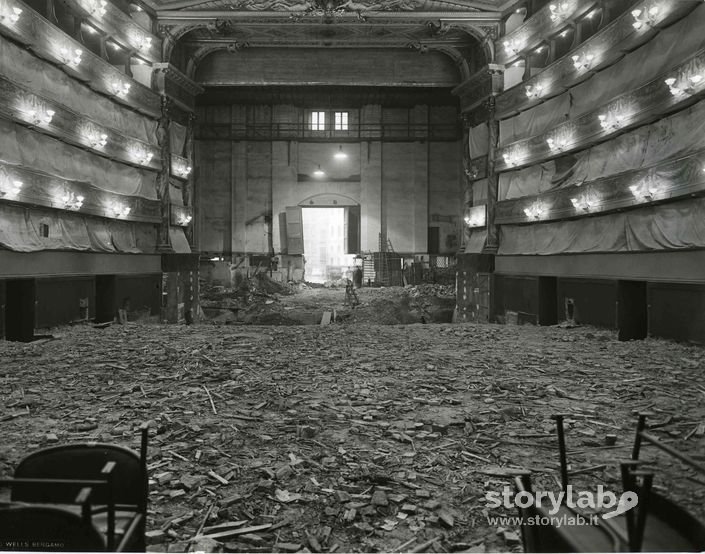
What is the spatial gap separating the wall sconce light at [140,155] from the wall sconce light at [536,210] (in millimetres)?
14480

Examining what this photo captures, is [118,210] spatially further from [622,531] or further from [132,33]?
[622,531]

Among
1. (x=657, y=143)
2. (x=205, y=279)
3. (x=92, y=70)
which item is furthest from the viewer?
(x=205, y=279)

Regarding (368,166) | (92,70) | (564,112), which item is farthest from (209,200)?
(564,112)

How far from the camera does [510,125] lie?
18812 mm

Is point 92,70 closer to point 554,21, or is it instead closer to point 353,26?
point 353,26

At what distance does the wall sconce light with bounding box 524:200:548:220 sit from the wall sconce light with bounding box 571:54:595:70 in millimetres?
4392

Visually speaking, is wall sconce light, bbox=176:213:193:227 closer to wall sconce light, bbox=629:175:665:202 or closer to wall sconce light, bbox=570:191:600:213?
wall sconce light, bbox=570:191:600:213

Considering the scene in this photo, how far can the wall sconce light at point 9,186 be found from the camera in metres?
11.5

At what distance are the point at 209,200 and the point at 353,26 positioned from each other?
15.7m

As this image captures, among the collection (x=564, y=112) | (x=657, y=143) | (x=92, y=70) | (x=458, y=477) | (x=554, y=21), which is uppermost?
(x=554, y=21)

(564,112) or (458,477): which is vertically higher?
(564,112)

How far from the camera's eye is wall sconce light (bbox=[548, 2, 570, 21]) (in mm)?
15398

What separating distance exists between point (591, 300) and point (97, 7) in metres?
18.2

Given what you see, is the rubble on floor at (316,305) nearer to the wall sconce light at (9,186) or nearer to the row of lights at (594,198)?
the row of lights at (594,198)
